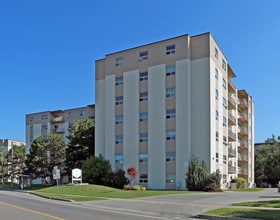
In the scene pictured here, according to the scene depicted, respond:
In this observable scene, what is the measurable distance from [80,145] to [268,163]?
136 feet

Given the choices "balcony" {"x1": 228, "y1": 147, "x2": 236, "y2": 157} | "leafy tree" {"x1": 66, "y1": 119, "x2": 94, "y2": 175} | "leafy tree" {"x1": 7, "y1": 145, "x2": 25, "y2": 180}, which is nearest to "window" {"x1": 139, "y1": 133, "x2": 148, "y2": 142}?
"balcony" {"x1": 228, "y1": 147, "x2": 236, "y2": 157}

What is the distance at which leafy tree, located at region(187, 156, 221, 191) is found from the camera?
42653 millimetres

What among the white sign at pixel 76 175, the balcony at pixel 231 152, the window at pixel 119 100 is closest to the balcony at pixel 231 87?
the balcony at pixel 231 152

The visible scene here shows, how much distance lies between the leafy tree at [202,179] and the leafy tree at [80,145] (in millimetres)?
23132

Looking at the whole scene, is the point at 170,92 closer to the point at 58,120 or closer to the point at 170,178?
the point at 170,178

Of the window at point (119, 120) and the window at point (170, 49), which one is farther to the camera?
the window at point (119, 120)

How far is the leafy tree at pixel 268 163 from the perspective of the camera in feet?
263

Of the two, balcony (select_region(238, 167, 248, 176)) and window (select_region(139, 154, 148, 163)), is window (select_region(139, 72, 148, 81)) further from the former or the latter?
balcony (select_region(238, 167, 248, 176))

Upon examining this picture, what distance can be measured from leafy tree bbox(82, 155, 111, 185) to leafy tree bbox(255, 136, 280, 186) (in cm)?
4107

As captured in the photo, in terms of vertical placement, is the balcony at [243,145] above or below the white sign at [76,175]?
above

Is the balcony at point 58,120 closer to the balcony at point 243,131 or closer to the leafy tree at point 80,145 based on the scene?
the leafy tree at point 80,145

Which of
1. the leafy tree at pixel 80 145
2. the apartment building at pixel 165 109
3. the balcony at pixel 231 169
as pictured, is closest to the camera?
the apartment building at pixel 165 109

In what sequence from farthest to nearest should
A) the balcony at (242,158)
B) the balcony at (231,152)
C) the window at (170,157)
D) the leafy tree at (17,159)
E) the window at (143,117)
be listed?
the leafy tree at (17,159) < the balcony at (242,158) < the balcony at (231,152) < the window at (143,117) < the window at (170,157)

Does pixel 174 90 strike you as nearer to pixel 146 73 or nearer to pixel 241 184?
pixel 146 73
